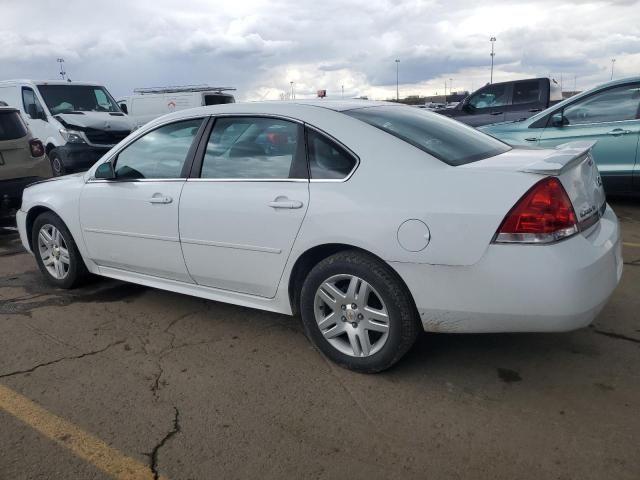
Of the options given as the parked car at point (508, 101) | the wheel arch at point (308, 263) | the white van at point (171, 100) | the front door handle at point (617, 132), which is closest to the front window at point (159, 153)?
the wheel arch at point (308, 263)

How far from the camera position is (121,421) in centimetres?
280

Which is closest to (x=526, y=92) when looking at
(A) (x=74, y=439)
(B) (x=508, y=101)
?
(B) (x=508, y=101)

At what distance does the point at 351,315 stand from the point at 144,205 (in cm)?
173

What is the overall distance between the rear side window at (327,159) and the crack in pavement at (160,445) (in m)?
1.47

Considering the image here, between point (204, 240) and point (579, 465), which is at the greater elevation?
point (204, 240)

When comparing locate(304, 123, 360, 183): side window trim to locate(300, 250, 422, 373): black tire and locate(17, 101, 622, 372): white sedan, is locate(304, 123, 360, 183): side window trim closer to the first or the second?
locate(17, 101, 622, 372): white sedan

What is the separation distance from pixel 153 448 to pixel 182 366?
32.1 inches

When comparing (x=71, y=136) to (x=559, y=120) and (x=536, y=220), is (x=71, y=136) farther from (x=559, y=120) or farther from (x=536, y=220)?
(x=536, y=220)

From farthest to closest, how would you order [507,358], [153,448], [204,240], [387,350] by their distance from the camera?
1. [204,240]
2. [507,358]
3. [387,350]
4. [153,448]

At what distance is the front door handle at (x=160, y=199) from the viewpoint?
374 cm

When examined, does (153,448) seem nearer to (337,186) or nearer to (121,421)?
(121,421)

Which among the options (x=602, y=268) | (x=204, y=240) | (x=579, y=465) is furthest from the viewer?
(x=204, y=240)

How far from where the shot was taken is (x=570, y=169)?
2889mm

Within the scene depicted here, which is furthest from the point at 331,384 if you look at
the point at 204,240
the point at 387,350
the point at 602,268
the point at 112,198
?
the point at 112,198
